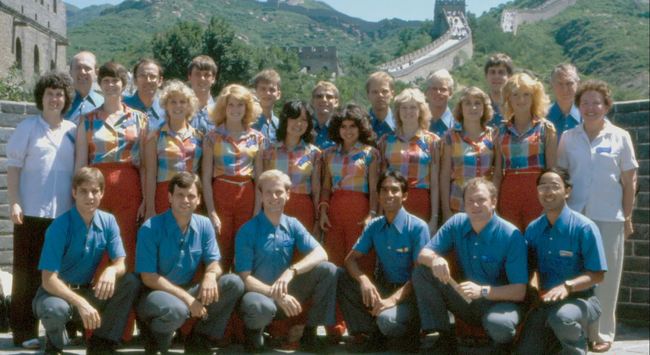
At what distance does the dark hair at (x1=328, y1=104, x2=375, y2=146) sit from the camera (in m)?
6.14

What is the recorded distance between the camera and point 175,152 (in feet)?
19.0

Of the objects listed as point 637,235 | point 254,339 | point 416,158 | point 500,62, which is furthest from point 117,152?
point 637,235

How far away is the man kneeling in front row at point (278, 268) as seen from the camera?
5457 millimetres

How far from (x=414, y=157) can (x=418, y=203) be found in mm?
329

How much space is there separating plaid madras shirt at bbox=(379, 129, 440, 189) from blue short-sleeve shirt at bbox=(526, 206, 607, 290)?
3.21 ft

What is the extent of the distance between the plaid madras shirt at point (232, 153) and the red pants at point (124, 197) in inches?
22.1

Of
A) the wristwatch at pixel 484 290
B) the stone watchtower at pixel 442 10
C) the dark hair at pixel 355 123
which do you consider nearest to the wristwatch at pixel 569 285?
the wristwatch at pixel 484 290

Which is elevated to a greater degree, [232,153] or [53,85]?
[53,85]

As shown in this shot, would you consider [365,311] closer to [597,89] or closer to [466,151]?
[466,151]

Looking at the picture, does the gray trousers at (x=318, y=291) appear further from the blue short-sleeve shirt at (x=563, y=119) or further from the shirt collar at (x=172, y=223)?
the blue short-sleeve shirt at (x=563, y=119)

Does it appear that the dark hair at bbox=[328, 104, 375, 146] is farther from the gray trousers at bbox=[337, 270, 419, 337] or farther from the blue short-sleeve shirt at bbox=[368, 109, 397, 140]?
the gray trousers at bbox=[337, 270, 419, 337]

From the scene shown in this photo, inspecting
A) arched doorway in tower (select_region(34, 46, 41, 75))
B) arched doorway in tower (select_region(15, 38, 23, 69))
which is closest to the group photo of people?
arched doorway in tower (select_region(15, 38, 23, 69))

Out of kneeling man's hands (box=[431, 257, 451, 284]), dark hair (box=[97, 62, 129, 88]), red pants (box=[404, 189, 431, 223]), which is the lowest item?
kneeling man's hands (box=[431, 257, 451, 284])

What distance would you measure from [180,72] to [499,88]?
41.7 meters
